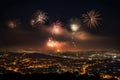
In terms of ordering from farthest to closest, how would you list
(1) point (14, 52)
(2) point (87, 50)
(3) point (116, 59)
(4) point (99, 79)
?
1. (2) point (87, 50)
2. (1) point (14, 52)
3. (3) point (116, 59)
4. (4) point (99, 79)

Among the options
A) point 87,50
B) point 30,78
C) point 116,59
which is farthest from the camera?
point 87,50

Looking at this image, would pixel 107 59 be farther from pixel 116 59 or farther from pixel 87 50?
pixel 87 50

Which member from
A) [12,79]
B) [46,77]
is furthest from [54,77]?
[12,79]

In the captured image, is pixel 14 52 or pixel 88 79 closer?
pixel 88 79

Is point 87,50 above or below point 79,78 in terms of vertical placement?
above

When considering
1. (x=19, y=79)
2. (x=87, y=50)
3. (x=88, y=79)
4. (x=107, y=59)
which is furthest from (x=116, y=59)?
(x=19, y=79)

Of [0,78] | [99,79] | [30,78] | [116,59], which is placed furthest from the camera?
[116,59]

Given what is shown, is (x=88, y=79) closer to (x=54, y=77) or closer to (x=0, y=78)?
(x=54, y=77)

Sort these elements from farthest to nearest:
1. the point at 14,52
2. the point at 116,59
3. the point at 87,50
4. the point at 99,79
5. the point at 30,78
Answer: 1. the point at 87,50
2. the point at 14,52
3. the point at 116,59
4. the point at 99,79
5. the point at 30,78

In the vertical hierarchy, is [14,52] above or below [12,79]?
above
